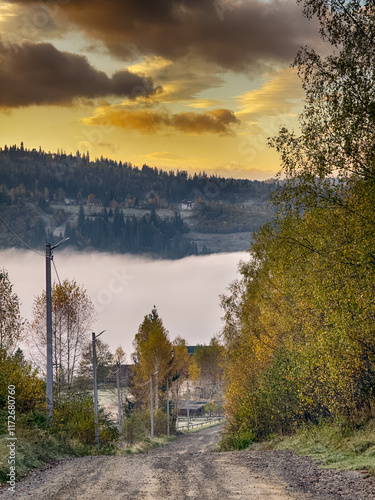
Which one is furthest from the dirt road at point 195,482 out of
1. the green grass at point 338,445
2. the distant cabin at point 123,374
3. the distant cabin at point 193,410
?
the distant cabin at point 193,410

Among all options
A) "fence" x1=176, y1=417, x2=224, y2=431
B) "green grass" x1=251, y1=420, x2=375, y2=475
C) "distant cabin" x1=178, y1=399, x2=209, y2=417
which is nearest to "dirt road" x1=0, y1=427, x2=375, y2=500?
"green grass" x1=251, y1=420, x2=375, y2=475

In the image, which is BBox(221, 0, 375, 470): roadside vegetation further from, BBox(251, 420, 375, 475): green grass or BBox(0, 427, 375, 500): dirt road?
BBox(0, 427, 375, 500): dirt road

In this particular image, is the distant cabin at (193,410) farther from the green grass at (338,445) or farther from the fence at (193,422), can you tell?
the green grass at (338,445)

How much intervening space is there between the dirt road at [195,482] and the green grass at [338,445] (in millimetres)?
613

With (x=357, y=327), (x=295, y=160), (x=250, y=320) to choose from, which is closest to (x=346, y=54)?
(x=295, y=160)

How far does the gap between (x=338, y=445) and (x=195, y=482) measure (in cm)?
723

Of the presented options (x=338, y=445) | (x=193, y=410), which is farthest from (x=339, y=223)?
(x=193, y=410)

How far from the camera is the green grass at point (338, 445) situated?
651 inches

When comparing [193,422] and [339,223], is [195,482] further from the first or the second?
[193,422]

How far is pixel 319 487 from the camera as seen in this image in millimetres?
13562

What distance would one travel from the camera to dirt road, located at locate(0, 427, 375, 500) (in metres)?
12.8

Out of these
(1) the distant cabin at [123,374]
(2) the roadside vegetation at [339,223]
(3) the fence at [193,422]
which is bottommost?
(3) the fence at [193,422]

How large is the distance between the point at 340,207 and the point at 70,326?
34005mm

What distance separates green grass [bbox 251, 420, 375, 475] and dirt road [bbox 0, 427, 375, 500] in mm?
613
